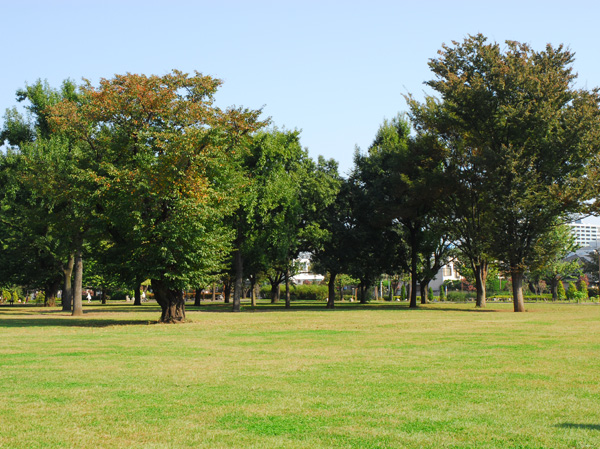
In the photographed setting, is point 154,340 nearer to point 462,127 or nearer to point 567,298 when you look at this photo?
point 462,127

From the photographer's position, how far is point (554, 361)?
12672mm

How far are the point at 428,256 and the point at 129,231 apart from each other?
38.8m

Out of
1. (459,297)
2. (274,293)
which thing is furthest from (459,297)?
(274,293)

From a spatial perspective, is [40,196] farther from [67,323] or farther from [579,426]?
[579,426]

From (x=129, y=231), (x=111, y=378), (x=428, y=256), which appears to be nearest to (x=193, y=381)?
(x=111, y=378)

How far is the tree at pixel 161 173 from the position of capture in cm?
2591

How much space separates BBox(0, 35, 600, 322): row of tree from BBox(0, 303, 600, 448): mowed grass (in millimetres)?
11019

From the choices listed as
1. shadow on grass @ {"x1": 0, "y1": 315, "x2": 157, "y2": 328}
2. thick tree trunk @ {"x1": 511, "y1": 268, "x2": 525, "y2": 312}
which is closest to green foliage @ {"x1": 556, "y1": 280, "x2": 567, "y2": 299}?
thick tree trunk @ {"x1": 511, "y1": 268, "x2": 525, "y2": 312}

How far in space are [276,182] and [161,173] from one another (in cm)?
2015

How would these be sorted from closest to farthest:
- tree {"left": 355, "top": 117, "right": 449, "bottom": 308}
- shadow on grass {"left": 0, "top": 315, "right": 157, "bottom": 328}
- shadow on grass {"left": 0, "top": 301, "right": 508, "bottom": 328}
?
shadow on grass {"left": 0, "top": 315, "right": 157, "bottom": 328}, shadow on grass {"left": 0, "top": 301, "right": 508, "bottom": 328}, tree {"left": 355, "top": 117, "right": 449, "bottom": 308}

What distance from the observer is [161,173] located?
2602cm

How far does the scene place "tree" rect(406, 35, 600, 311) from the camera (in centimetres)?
3719

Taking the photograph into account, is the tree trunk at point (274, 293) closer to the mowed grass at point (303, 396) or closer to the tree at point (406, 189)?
the tree at point (406, 189)

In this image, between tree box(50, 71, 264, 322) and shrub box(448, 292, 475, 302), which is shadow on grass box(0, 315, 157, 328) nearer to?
tree box(50, 71, 264, 322)
